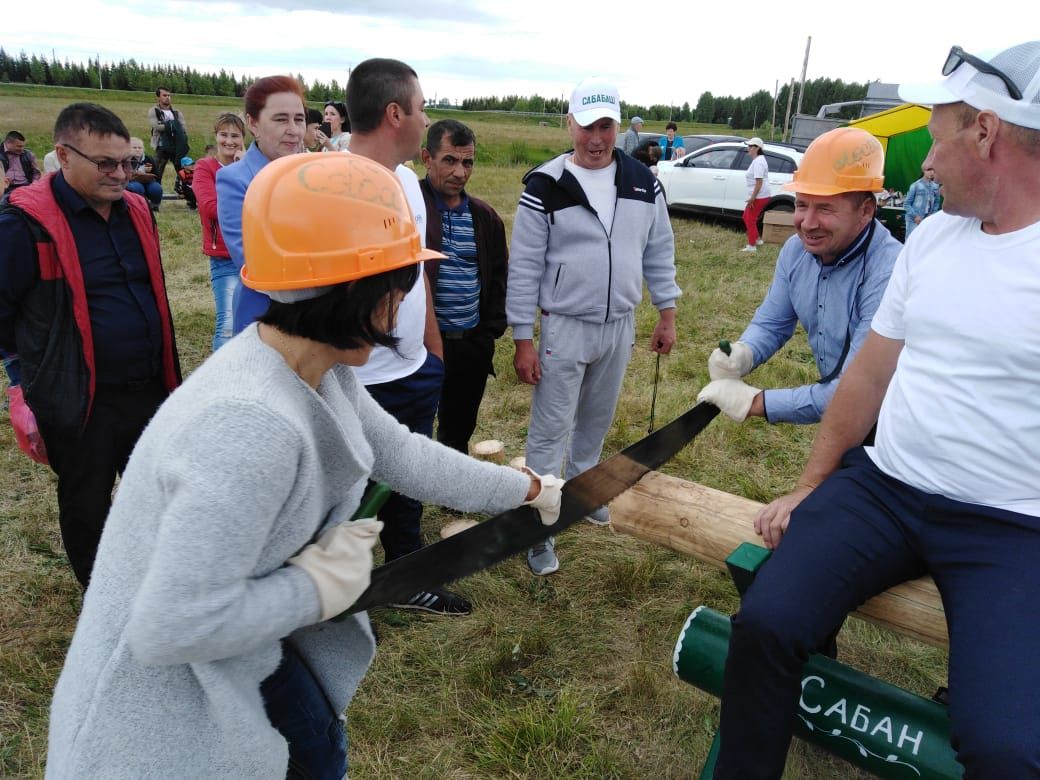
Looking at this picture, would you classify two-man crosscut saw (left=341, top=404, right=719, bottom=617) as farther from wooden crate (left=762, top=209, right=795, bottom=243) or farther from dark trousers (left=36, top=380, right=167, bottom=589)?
Answer: wooden crate (left=762, top=209, right=795, bottom=243)

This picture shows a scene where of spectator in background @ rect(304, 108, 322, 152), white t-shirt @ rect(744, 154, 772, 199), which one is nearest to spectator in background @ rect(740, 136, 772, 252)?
white t-shirt @ rect(744, 154, 772, 199)

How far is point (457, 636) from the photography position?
3207 mm

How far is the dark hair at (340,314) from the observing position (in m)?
1.37

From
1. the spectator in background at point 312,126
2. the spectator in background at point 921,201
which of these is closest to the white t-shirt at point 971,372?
the spectator in background at point 312,126

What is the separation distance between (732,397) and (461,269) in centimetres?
158

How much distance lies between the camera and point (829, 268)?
277 cm

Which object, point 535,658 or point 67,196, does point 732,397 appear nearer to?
point 535,658

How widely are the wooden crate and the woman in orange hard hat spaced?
470 inches

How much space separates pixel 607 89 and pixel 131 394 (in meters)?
2.56

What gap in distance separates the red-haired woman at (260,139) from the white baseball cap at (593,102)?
138cm

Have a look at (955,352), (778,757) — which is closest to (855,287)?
(955,352)

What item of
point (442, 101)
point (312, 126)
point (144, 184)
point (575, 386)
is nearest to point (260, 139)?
point (575, 386)

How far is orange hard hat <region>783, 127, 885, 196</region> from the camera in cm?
259

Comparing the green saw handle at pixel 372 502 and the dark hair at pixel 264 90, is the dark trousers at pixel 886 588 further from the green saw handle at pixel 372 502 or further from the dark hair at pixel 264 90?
the dark hair at pixel 264 90
